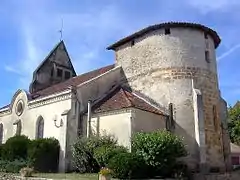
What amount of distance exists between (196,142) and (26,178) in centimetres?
1140

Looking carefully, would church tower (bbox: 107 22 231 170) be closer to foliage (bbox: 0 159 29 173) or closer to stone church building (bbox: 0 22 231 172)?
stone church building (bbox: 0 22 231 172)

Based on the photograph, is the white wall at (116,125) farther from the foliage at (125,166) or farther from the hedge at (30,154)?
the hedge at (30,154)

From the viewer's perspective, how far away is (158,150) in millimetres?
17797

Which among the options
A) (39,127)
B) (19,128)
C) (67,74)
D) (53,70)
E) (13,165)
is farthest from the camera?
(67,74)

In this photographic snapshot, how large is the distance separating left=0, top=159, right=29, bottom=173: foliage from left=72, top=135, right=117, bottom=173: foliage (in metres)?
3.63

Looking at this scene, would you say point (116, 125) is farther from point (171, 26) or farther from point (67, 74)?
point (67, 74)

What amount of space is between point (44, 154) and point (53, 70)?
1478cm

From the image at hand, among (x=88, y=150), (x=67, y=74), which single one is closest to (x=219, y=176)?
(x=88, y=150)

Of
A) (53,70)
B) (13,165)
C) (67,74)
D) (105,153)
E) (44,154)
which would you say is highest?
(53,70)

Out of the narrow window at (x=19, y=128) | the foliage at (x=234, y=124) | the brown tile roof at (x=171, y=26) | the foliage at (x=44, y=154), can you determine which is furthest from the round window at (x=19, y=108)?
the foliage at (x=234, y=124)

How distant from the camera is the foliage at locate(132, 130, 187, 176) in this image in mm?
17844

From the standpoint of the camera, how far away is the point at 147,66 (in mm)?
24594

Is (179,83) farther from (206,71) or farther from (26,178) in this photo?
(26,178)

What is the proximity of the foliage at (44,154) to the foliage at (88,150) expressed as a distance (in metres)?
2.05
